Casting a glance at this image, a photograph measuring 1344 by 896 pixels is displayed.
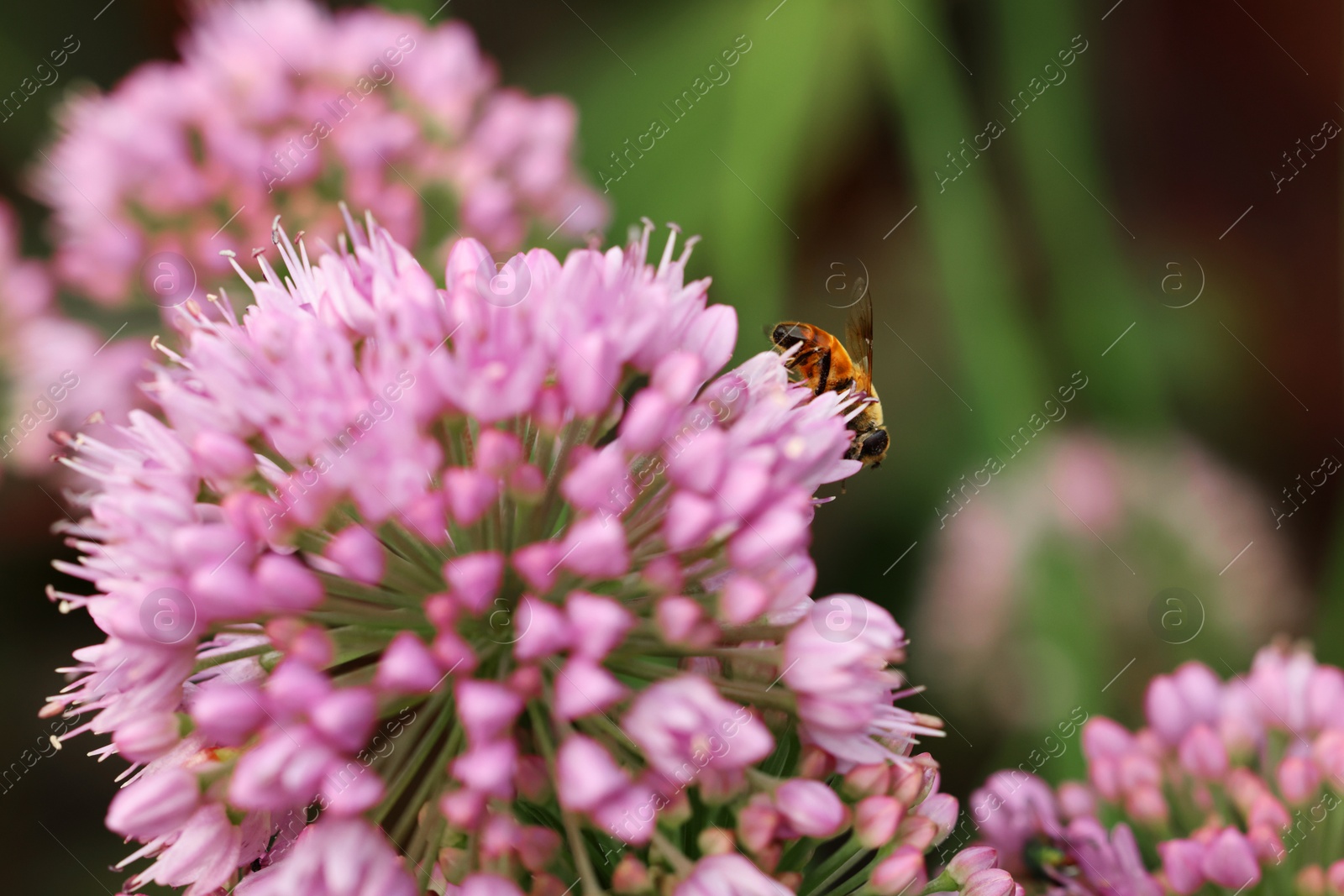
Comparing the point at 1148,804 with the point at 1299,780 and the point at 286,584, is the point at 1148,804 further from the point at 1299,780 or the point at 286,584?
the point at 286,584

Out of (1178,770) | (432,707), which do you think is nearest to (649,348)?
(432,707)

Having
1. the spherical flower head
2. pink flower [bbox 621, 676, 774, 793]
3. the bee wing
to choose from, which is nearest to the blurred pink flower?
the bee wing

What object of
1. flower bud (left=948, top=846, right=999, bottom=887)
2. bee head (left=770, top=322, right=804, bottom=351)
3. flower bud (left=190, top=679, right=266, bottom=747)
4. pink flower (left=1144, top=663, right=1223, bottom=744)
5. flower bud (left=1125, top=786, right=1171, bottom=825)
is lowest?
flower bud (left=1125, top=786, right=1171, bottom=825)

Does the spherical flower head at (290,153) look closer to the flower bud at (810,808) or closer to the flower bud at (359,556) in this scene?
the flower bud at (359,556)

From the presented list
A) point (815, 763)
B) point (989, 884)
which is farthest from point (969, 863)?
point (815, 763)

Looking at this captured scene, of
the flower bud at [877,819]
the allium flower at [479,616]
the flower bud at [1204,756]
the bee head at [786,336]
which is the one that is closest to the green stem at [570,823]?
the allium flower at [479,616]

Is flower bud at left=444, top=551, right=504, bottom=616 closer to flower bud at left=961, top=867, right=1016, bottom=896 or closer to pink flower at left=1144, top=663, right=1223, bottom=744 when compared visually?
flower bud at left=961, top=867, right=1016, bottom=896
